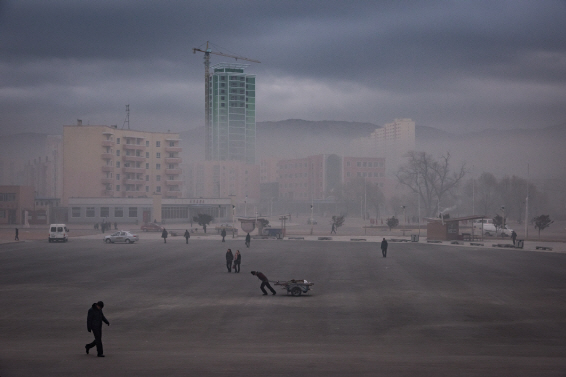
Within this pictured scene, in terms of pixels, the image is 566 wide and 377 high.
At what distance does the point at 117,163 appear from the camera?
132 meters

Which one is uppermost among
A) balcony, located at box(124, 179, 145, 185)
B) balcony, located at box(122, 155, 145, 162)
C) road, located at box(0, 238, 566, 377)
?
balcony, located at box(122, 155, 145, 162)

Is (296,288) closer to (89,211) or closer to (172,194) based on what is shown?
(89,211)

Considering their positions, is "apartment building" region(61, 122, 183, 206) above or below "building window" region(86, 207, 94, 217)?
above

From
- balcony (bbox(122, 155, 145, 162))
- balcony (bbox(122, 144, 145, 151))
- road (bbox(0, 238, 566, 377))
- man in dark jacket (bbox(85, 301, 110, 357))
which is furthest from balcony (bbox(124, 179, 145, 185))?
man in dark jacket (bbox(85, 301, 110, 357))

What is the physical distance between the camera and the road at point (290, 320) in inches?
553

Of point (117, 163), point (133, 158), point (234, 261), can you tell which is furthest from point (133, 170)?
point (234, 261)

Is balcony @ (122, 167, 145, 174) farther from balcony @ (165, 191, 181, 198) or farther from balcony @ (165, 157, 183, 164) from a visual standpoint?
balcony @ (165, 191, 181, 198)

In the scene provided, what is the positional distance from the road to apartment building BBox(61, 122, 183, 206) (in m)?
89.2

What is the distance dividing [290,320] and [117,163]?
119 meters

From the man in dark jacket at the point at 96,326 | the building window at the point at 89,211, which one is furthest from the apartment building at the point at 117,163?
the man in dark jacket at the point at 96,326

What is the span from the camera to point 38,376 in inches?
506

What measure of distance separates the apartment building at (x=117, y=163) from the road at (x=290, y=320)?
8918 cm

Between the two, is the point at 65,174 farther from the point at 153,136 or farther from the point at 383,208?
the point at 383,208

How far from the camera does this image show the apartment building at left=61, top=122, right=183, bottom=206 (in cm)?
12412
